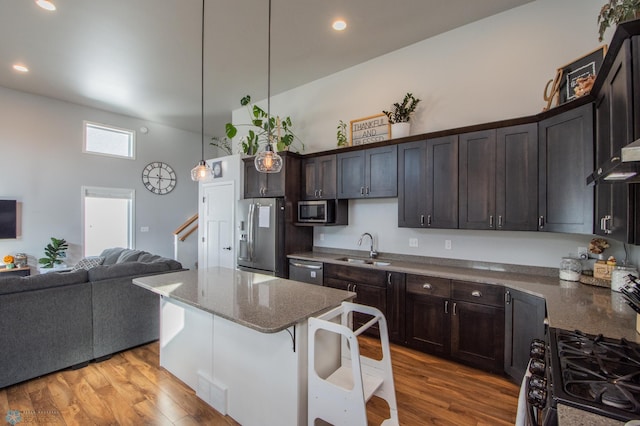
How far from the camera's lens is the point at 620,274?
2041 mm

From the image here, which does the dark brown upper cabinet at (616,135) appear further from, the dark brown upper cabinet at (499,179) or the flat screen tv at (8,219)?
the flat screen tv at (8,219)

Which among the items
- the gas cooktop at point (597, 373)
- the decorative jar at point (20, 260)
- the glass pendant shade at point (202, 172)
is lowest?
the decorative jar at point (20, 260)

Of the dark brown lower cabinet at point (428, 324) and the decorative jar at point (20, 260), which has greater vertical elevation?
the decorative jar at point (20, 260)

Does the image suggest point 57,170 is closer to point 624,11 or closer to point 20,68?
point 20,68

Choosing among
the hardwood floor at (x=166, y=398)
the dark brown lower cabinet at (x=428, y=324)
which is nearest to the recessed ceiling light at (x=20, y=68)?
the hardwood floor at (x=166, y=398)

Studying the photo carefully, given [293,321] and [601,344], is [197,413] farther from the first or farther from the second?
[601,344]

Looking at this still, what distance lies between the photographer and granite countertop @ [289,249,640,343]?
5.06 feet

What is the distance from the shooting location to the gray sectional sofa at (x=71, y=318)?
238cm

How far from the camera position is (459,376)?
8.54ft

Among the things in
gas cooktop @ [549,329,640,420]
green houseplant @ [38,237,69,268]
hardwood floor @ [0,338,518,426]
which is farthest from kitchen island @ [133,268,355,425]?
green houseplant @ [38,237,69,268]

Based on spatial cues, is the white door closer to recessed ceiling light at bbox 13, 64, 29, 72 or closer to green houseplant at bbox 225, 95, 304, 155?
green houseplant at bbox 225, 95, 304, 155

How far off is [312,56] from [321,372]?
367 centimetres

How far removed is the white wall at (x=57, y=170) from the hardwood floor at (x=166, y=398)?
3842 mm

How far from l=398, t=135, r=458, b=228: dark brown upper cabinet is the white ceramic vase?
0.58 ft
